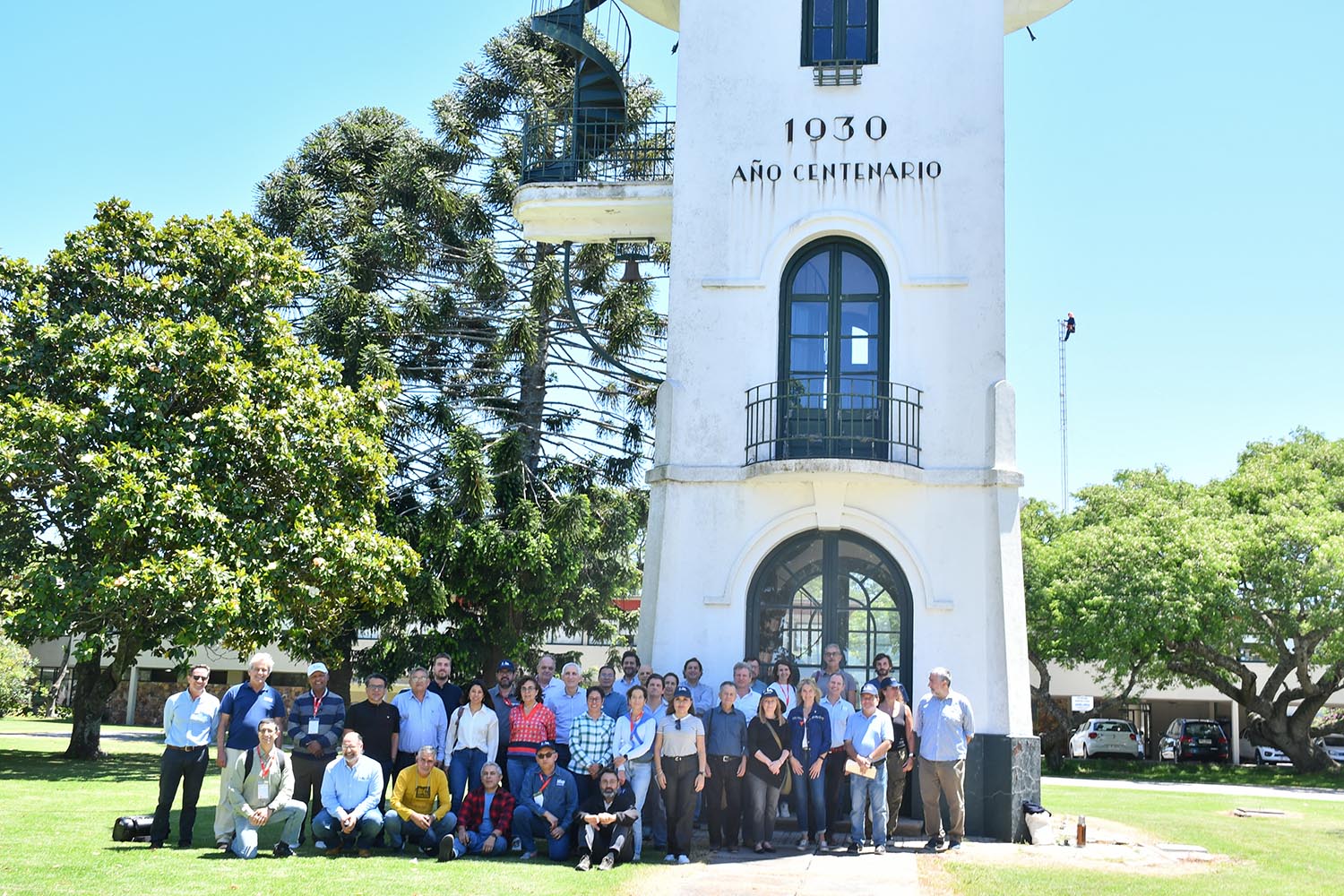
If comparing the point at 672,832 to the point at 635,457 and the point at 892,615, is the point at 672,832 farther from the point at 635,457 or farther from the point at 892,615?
the point at 635,457

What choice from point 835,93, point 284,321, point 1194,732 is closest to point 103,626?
point 284,321

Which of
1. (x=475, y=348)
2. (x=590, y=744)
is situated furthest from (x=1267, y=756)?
(x=590, y=744)

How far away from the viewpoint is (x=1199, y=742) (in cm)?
3978

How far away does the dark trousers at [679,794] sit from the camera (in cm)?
1231

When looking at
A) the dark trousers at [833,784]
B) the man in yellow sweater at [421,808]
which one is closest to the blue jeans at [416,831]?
the man in yellow sweater at [421,808]

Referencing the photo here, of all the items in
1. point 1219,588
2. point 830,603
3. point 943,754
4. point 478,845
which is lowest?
point 478,845

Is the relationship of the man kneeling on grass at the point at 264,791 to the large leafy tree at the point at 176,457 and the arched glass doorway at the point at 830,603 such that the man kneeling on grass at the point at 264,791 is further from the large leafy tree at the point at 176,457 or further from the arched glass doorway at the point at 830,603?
the large leafy tree at the point at 176,457

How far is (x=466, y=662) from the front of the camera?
84.1ft

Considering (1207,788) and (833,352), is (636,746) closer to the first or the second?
(833,352)

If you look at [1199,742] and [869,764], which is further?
[1199,742]

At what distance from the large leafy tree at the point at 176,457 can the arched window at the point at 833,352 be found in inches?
395

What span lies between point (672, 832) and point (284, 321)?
51.9 ft

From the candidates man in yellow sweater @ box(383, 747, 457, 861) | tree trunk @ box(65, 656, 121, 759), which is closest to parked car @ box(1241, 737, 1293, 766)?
tree trunk @ box(65, 656, 121, 759)

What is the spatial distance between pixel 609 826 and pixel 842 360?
6547 millimetres
